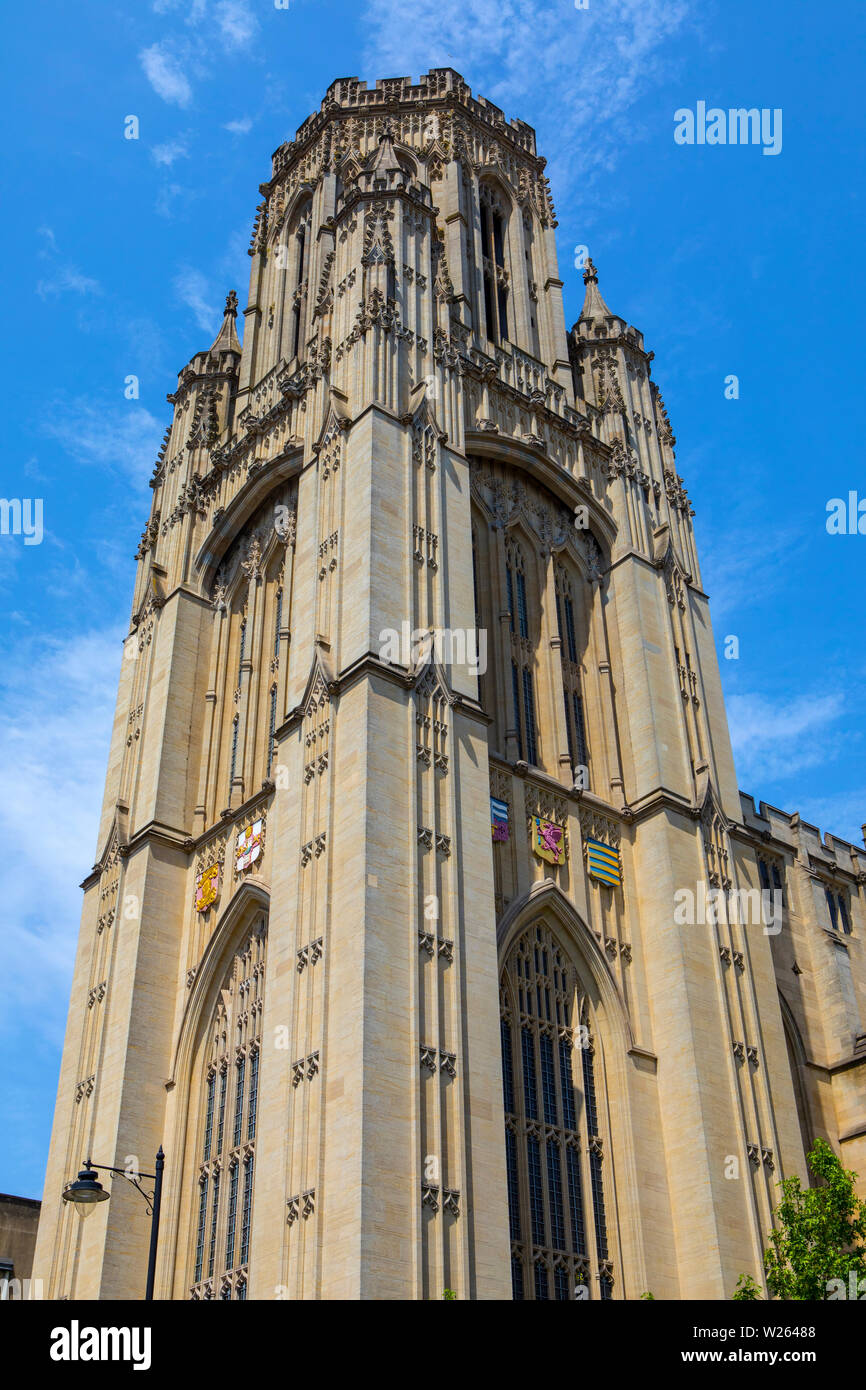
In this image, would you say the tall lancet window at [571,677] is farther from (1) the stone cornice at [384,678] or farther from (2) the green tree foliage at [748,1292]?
(2) the green tree foliage at [748,1292]

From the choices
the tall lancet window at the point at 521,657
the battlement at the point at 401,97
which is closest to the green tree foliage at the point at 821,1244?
the tall lancet window at the point at 521,657

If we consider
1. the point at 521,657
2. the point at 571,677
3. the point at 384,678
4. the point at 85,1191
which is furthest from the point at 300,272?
the point at 85,1191

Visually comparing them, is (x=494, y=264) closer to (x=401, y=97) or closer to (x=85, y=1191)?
(x=401, y=97)

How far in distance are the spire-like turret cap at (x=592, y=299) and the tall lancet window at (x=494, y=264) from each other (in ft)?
9.77

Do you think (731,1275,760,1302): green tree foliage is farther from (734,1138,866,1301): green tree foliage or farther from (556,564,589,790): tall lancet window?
(556,564,589,790): tall lancet window

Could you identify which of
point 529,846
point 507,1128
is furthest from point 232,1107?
point 529,846

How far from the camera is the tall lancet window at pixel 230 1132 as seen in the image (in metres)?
28.6

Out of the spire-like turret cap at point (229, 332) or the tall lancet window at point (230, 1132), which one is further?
the spire-like turret cap at point (229, 332)

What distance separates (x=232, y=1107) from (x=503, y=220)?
103 ft

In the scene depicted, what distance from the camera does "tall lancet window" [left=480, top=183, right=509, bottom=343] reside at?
145ft

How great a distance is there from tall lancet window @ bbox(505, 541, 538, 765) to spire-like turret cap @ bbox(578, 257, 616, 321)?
473 inches

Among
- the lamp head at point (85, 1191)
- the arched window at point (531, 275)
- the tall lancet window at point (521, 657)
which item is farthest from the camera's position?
Answer: the arched window at point (531, 275)

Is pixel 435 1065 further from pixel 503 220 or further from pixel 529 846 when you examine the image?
pixel 503 220
